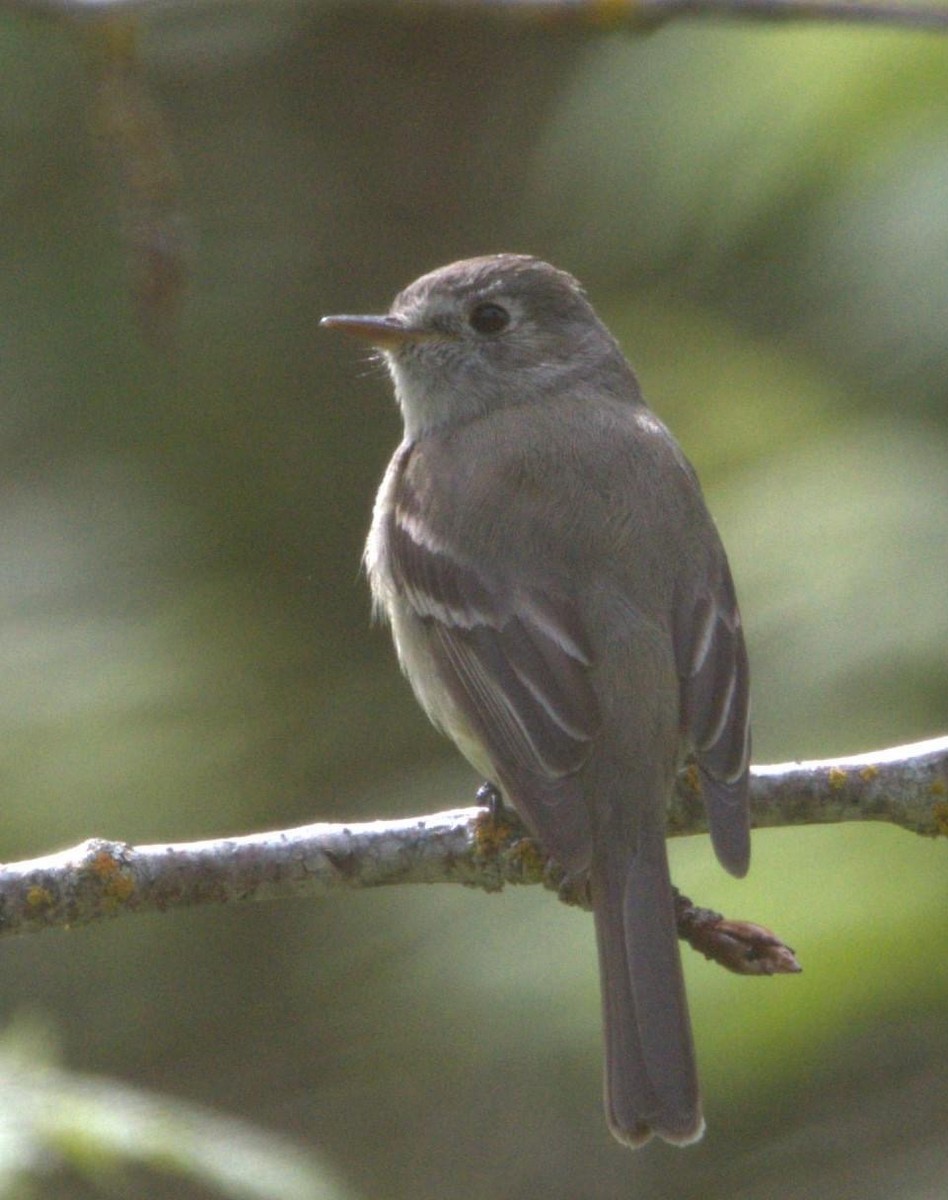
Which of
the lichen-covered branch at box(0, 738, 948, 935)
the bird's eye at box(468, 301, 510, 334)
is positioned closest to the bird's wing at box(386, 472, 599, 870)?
the lichen-covered branch at box(0, 738, 948, 935)

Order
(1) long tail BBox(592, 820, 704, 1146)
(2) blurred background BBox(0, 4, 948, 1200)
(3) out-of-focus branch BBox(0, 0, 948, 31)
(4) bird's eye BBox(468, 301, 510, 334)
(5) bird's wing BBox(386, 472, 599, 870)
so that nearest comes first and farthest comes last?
(3) out-of-focus branch BBox(0, 0, 948, 31) < (1) long tail BBox(592, 820, 704, 1146) < (5) bird's wing BBox(386, 472, 599, 870) < (2) blurred background BBox(0, 4, 948, 1200) < (4) bird's eye BBox(468, 301, 510, 334)

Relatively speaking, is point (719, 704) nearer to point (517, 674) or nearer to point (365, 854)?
point (517, 674)

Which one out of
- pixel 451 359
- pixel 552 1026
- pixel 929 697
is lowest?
pixel 552 1026

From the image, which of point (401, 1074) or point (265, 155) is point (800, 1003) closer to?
point (401, 1074)

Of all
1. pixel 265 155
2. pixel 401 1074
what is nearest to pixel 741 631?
pixel 401 1074

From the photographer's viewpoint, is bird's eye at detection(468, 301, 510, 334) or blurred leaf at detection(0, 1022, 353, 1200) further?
bird's eye at detection(468, 301, 510, 334)

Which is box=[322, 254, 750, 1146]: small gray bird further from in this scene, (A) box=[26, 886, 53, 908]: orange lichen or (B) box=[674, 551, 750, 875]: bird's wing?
(A) box=[26, 886, 53, 908]: orange lichen

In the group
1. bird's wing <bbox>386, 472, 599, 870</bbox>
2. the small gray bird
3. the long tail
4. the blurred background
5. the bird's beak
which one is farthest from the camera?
the bird's beak

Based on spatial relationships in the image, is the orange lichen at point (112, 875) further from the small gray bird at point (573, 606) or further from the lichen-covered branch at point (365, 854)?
the small gray bird at point (573, 606)

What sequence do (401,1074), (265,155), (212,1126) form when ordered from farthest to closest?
(265,155)
(401,1074)
(212,1126)
